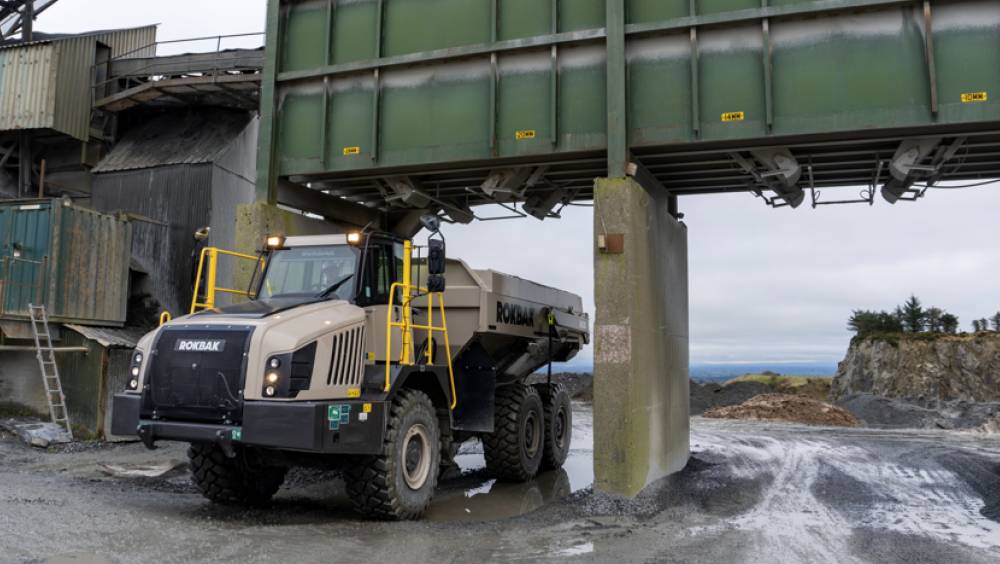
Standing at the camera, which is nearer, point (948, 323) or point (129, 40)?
point (129, 40)

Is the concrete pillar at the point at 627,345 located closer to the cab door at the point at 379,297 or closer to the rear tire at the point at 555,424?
the rear tire at the point at 555,424

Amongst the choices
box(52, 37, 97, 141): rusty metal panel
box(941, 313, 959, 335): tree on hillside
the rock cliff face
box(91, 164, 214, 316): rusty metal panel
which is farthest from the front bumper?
box(941, 313, 959, 335): tree on hillside

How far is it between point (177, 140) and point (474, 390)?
14.1 metres

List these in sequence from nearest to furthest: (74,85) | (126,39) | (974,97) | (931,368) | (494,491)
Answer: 1. (974,97)
2. (494,491)
3. (74,85)
4. (126,39)
5. (931,368)

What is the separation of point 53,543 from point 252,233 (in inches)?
276

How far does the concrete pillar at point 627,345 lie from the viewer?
9.44 metres

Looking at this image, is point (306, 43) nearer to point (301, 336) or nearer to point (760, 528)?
point (301, 336)

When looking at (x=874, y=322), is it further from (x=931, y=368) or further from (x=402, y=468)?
(x=402, y=468)

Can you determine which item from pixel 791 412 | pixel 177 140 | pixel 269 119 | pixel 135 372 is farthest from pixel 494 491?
pixel 791 412

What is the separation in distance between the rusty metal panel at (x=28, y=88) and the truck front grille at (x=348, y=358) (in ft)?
52.2

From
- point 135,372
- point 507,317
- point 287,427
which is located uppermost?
point 507,317

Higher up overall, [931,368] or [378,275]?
[378,275]

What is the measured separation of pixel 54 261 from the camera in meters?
14.4

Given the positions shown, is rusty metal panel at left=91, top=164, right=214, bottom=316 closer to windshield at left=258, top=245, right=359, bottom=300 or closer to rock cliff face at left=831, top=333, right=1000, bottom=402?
windshield at left=258, top=245, right=359, bottom=300
